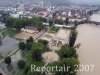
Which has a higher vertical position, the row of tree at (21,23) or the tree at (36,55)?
the row of tree at (21,23)

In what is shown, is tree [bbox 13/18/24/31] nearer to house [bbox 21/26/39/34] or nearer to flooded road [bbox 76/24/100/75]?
house [bbox 21/26/39/34]

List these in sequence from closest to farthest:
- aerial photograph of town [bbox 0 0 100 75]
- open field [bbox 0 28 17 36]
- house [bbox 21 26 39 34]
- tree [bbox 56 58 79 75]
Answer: tree [bbox 56 58 79 75], aerial photograph of town [bbox 0 0 100 75], open field [bbox 0 28 17 36], house [bbox 21 26 39 34]

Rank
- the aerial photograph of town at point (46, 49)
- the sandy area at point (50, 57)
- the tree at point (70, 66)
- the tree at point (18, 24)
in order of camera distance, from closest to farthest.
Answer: the tree at point (70, 66) → the aerial photograph of town at point (46, 49) → the sandy area at point (50, 57) → the tree at point (18, 24)

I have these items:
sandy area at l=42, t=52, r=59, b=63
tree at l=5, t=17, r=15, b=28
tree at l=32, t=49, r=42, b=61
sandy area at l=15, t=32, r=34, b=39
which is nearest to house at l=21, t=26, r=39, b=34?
sandy area at l=15, t=32, r=34, b=39

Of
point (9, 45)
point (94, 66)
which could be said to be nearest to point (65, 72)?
point (94, 66)

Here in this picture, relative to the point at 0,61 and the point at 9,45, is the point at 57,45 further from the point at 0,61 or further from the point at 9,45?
the point at 0,61

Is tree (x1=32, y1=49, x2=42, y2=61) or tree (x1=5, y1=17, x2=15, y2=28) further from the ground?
tree (x1=5, y1=17, x2=15, y2=28)

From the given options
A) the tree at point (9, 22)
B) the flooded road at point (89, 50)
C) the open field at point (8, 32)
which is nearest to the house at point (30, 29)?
the open field at point (8, 32)

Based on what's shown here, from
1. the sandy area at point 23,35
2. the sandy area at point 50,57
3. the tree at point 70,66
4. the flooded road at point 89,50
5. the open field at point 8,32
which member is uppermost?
the tree at point 70,66

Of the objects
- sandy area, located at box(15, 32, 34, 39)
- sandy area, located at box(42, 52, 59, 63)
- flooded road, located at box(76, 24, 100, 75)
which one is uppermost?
sandy area, located at box(15, 32, 34, 39)

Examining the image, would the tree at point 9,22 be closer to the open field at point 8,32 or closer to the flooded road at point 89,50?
the open field at point 8,32
